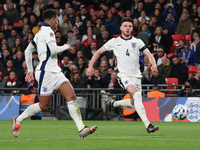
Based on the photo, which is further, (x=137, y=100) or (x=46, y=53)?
(x=137, y=100)

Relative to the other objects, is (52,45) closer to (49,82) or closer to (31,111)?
(49,82)

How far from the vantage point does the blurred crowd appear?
15.9m

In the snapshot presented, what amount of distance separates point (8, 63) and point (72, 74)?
330 cm

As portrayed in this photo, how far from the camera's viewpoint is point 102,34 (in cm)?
1744

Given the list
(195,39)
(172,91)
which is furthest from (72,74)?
(195,39)

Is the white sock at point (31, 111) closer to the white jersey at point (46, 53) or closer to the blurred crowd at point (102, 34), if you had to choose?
the white jersey at point (46, 53)

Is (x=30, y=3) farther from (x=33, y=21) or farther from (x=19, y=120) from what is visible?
(x=19, y=120)

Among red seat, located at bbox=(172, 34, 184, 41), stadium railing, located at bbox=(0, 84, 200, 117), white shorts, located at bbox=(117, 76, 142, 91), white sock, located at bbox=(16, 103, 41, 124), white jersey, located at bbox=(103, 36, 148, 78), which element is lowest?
stadium railing, located at bbox=(0, 84, 200, 117)

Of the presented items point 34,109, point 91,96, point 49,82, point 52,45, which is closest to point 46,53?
point 52,45

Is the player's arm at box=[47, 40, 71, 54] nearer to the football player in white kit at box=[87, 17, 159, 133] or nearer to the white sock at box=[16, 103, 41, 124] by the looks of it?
the white sock at box=[16, 103, 41, 124]

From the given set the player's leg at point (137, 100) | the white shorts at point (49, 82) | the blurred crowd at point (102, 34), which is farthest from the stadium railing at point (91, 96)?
the white shorts at point (49, 82)

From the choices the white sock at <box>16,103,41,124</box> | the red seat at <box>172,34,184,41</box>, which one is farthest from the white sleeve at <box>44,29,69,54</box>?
the red seat at <box>172,34,184,41</box>

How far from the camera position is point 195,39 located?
1602 centimetres

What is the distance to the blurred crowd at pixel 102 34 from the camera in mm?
15866
